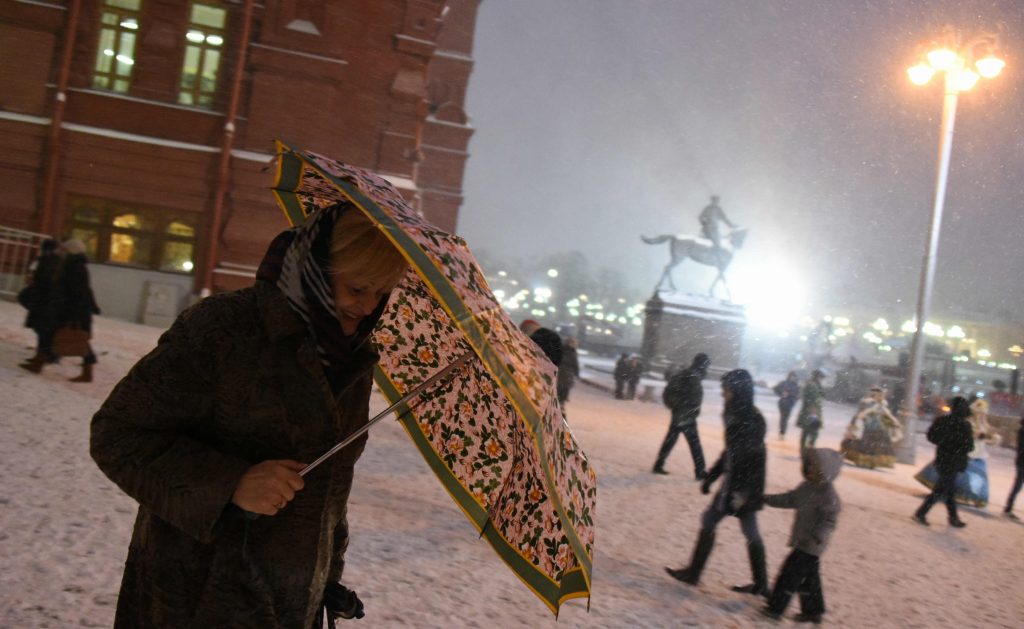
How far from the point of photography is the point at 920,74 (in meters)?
16.3

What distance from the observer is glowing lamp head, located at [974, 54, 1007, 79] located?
15.4 metres

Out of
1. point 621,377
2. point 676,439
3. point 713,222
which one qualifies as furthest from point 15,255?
point 713,222

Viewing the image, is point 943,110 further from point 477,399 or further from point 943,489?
point 477,399

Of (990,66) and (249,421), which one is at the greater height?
(990,66)

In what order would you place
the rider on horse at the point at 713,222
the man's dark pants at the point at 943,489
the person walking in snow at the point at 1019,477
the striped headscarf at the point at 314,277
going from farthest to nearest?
the rider on horse at the point at 713,222 < the person walking in snow at the point at 1019,477 < the man's dark pants at the point at 943,489 < the striped headscarf at the point at 314,277

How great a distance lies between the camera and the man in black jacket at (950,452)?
10031 mm

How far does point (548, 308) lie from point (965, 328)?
56.0m

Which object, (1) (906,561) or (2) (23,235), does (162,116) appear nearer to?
(2) (23,235)

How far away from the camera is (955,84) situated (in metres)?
16.1

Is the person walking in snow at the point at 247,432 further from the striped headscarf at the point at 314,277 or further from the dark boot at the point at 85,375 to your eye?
the dark boot at the point at 85,375

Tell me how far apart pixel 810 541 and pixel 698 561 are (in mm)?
923

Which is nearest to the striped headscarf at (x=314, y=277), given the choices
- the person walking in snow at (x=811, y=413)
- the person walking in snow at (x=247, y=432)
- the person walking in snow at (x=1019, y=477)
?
the person walking in snow at (x=247, y=432)

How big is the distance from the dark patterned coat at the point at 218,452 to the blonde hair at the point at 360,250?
7.1 inches

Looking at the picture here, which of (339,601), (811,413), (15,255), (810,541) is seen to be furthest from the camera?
(15,255)
